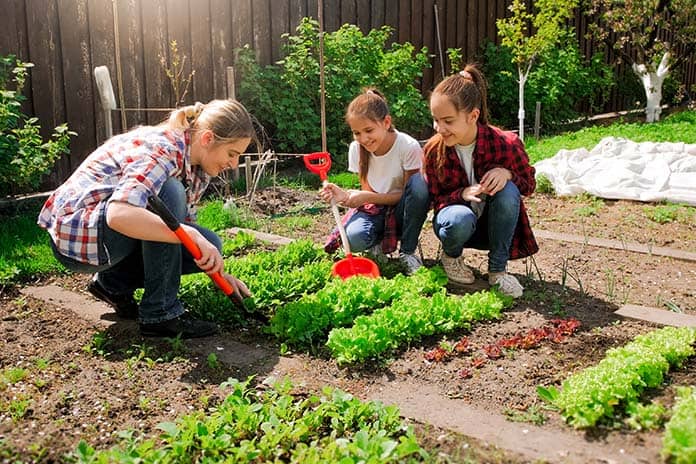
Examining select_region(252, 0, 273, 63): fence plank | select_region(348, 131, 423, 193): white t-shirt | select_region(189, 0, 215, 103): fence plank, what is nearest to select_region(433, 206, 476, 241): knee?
select_region(348, 131, 423, 193): white t-shirt

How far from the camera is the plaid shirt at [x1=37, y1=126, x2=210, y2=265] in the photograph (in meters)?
3.01

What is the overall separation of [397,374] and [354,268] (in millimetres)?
1199

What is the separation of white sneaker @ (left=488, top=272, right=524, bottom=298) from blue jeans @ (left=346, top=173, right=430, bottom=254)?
1.77ft

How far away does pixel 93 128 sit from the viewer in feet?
22.0

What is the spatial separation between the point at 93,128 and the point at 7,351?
3.94 meters

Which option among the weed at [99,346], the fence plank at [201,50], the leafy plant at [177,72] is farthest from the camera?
the fence plank at [201,50]

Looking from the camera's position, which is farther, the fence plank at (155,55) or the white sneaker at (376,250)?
the fence plank at (155,55)

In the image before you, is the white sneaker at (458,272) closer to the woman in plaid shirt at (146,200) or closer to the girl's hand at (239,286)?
the girl's hand at (239,286)

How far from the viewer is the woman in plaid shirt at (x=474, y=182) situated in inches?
147

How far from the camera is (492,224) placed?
3.84 m

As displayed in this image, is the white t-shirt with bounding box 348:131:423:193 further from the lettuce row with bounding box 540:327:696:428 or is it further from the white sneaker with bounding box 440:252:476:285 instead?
the lettuce row with bounding box 540:327:696:428

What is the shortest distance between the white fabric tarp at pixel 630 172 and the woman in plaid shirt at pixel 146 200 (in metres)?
4.03

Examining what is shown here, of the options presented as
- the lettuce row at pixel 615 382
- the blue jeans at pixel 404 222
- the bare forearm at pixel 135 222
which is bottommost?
the lettuce row at pixel 615 382

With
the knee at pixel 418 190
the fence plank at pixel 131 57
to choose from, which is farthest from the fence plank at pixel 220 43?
the knee at pixel 418 190
